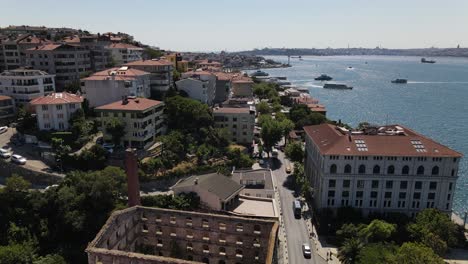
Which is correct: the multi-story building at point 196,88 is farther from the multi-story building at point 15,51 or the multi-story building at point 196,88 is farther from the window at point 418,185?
the window at point 418,185

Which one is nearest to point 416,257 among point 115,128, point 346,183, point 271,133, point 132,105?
point 346,183

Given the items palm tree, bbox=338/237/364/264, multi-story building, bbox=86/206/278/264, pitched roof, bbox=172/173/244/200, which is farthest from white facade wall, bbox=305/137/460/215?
multi-story building, bbox=86/206/278/264

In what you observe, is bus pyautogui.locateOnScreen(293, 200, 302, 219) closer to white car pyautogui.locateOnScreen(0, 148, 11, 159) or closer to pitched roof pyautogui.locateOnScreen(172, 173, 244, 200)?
pitched roof pyautogui.locateOnScreen(172, 173, 244, 200)

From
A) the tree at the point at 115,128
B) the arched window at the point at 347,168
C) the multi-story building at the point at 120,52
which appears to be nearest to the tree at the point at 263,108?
the multi-story building at the point at 120,52

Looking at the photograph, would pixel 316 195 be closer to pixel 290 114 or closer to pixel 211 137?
pixel 211 137

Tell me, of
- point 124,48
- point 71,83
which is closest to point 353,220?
point 71,83

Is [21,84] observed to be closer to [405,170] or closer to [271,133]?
[271,133]

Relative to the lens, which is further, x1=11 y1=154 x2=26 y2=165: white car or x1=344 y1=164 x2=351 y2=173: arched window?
x1=11 y1=154 x2=26 y2=165: white car
